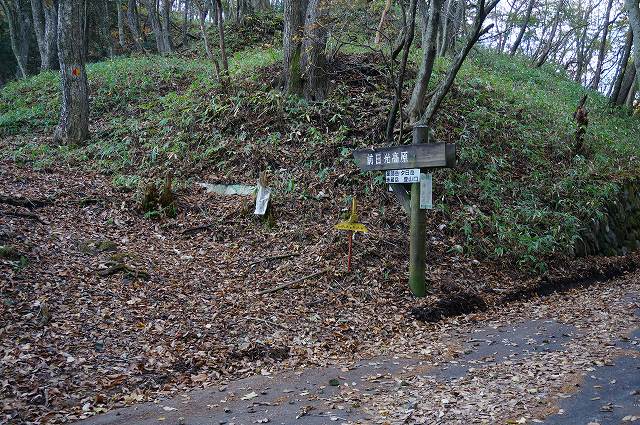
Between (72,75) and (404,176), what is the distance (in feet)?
32.3

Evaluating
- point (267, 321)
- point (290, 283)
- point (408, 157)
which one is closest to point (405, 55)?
point (408, 157)

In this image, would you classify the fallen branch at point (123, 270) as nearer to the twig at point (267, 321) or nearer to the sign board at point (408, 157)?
the twig at point (267, 321)

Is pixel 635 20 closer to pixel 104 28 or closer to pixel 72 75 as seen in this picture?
pixel 72 75

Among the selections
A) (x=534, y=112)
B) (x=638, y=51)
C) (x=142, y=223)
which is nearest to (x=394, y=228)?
(x=142, y=223)

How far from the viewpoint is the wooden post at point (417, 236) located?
802 cm

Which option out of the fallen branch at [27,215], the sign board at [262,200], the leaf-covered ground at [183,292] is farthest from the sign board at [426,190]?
the fallen branch at [27,215]

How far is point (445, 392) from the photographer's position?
5133 millimetres

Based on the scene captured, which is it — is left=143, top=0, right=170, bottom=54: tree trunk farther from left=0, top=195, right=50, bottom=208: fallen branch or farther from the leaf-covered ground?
left=0, top=195, right=50, bottom=208: fallen branch

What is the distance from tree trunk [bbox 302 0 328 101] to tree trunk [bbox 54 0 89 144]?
19.4 ft

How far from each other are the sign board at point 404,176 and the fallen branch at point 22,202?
6399 mm

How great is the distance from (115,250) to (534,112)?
1207 cm

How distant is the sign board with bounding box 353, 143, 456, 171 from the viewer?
7.45m

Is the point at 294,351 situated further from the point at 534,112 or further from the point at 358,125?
the point at 534,112

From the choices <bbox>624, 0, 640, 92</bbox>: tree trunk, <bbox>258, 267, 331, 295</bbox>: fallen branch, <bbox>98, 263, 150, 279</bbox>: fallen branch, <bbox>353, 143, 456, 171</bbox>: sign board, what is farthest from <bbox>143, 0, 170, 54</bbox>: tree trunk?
<bbox>624, 0, 640, 92</bbox>: tree trunk
